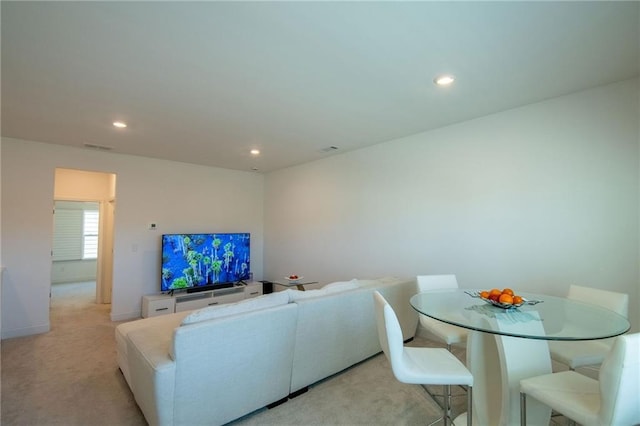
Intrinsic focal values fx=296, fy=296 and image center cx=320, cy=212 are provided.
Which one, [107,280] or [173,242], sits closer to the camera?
[173,242]

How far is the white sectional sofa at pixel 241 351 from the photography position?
1.84 meters

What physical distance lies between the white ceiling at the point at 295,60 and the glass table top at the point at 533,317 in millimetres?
1808

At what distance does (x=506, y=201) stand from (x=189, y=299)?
4.81 m

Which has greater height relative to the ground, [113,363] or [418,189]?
[418,189]

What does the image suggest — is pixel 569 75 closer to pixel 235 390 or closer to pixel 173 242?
pixel 235 390

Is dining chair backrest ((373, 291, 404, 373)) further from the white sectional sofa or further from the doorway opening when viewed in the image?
the doorway opening

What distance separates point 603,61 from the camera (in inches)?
87.1

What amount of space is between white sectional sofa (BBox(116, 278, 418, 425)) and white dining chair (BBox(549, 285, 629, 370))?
4.85 ft

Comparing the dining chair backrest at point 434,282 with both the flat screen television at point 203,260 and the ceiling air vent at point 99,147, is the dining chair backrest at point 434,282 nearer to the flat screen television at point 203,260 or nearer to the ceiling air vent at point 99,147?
the flat screen television at point 203,260

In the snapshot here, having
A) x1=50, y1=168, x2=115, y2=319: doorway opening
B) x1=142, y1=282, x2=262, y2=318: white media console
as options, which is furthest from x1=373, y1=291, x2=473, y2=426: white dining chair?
x1=50, y1=168, x2=115, y2=319: doorway opening

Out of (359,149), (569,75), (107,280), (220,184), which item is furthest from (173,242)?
(569,75)

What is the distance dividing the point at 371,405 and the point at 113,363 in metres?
2.68

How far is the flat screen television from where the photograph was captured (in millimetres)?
4883

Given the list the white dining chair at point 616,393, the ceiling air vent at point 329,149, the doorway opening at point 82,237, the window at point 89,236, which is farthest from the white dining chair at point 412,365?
the window at point 89,236
